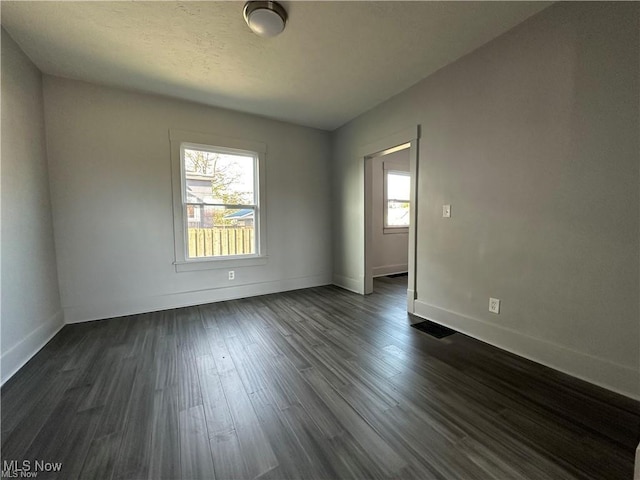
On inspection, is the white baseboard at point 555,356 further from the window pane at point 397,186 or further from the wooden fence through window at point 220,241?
the window pane at point 397,186

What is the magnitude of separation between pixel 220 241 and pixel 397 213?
356 cm

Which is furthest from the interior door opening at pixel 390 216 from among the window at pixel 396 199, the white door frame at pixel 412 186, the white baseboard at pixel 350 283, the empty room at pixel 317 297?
the empty room at pixel 317 297

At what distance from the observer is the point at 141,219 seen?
3.10 metres

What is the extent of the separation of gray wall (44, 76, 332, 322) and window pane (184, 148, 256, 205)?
25 centimetres

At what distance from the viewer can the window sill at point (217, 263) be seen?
131 inches

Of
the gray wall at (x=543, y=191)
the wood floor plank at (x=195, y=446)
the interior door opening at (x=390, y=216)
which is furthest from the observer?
the interior door opening at (x=390, y=216)

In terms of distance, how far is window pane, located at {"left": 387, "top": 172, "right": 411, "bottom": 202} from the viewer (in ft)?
17.0

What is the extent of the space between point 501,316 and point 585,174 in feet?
4.08

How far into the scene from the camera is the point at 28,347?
2.07 metres

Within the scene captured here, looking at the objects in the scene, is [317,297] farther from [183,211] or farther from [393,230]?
[393,230]

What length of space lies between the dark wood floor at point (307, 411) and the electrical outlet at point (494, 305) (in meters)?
0.35

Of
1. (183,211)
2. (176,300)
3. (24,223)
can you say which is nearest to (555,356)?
(176,300)

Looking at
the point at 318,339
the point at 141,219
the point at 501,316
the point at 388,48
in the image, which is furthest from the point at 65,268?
the point at 501,316

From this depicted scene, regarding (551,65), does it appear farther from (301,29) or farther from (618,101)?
(301,29)
